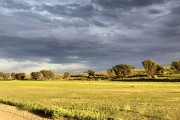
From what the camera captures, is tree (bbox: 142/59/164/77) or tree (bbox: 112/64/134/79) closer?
tree (bbox: 142/59/164/77)

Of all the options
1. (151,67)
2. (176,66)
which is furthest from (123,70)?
(176,66)

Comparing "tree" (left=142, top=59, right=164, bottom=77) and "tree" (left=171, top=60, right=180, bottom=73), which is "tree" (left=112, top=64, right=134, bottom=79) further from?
"tree" (left=171, top=60, right=180, bottom=73)

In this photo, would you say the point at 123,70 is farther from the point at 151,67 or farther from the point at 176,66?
the point at 176,66

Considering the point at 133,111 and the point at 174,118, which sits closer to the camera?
the point at 174,118

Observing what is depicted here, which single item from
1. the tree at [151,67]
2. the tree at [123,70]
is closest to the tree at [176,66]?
the tree at [151,67]

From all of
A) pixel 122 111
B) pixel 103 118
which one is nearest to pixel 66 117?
pixel 103 118

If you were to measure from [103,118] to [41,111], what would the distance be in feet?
24.7

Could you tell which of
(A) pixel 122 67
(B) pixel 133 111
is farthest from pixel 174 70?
(B) pixel 133 111

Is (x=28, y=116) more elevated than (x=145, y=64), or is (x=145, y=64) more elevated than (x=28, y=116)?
(x=145, y=64)

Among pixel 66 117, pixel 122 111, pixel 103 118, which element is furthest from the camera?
pixel 122 111

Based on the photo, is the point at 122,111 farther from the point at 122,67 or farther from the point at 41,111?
the point at 122,67

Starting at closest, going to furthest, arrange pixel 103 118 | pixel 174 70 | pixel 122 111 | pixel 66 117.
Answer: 1. pixel 103 118
2. pixel 66 117
3. pixel 122 111
4. pixel 174 70

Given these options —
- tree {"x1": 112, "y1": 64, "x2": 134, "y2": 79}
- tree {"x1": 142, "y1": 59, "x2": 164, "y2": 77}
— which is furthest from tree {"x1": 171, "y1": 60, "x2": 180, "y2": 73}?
tree {"x1": 112, "y1": 64, "x2": 134, "y2": 79}

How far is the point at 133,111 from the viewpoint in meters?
29.9
